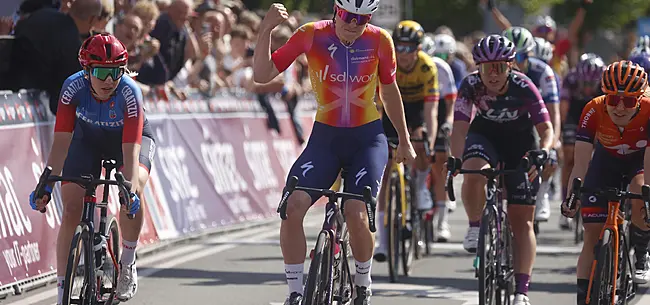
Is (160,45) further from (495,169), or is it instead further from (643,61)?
(495,169)

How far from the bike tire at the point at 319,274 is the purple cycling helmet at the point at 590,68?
8203 millimetres

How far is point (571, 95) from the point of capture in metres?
16.4

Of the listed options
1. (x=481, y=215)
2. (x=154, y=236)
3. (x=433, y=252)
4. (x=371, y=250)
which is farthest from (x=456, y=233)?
(x=371, y=250)

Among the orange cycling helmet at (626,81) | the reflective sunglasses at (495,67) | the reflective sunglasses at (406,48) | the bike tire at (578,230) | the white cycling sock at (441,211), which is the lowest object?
the bike tire at (578,230)

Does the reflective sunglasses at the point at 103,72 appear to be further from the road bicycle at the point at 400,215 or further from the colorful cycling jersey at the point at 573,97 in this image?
the colorful cycling jersey at the point at 573,97

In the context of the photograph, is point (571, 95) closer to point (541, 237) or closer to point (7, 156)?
point (541, 237)

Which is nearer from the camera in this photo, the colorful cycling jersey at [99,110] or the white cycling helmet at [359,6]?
the white cycling helmet at [359,6]

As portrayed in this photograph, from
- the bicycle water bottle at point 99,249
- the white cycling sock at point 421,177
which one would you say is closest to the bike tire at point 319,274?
the bicycle water bottle at point 99,249

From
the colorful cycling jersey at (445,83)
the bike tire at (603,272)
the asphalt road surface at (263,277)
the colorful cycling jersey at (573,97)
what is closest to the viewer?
the bike tire at (603,272)

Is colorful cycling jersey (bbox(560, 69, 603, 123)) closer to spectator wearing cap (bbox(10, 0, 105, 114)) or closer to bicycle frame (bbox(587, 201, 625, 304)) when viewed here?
spectator wearing cap (bbox(10, 0, 105, 114))

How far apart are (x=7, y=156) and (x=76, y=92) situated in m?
2.40

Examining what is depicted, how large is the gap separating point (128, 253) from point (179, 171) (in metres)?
5.38

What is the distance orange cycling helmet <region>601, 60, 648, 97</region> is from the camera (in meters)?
8.38

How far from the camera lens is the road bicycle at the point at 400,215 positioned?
1162 cm
